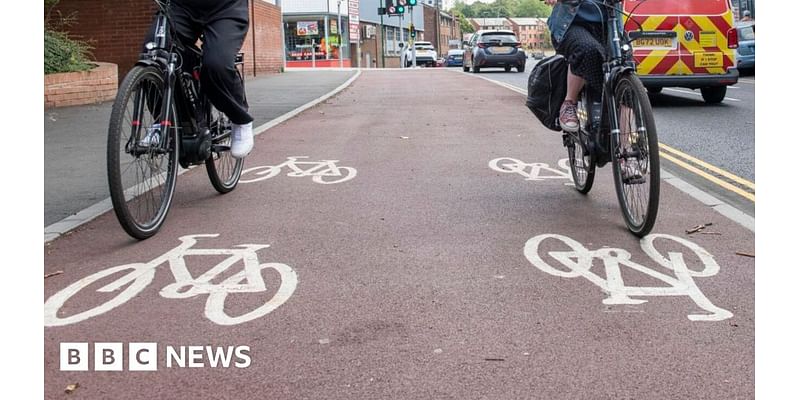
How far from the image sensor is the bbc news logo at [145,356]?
3061 mm

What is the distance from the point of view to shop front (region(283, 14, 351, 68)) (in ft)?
204

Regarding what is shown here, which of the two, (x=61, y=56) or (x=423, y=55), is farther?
(x=423, y=55)

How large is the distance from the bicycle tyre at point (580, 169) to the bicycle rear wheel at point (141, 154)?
8.63 ft

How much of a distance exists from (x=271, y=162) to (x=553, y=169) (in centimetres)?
248

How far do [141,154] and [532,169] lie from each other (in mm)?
3694

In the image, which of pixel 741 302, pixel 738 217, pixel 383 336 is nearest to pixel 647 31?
pixel 738 217

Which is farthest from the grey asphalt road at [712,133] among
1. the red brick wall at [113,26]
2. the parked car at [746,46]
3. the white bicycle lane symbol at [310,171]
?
the red brick wall at [113,26]

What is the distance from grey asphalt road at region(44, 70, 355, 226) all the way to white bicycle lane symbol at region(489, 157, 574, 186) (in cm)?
322

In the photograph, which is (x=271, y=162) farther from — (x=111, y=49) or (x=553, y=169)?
(x=111, y=49)

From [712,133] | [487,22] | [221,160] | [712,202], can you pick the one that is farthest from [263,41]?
[487,22]

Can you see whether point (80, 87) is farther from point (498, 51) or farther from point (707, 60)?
point (498, 51)

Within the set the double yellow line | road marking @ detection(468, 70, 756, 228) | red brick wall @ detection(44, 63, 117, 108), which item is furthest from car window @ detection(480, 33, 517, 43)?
road marking @ detection(468, 70, 756, 228)

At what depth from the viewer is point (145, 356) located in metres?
3.15

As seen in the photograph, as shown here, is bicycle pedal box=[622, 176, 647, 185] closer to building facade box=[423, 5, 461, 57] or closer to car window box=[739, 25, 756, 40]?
car window box=[739, 25, 756, 40]
